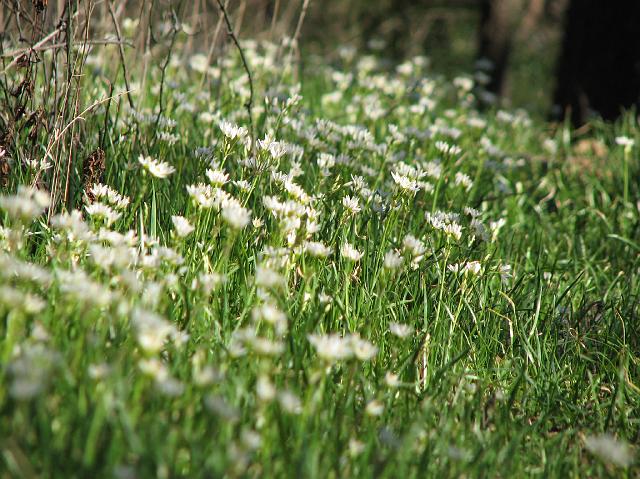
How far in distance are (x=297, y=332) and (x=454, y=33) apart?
13464 mm

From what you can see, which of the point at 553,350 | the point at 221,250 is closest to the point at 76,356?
the point at 221,250

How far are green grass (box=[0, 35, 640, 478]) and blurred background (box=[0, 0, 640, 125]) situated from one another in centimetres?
48

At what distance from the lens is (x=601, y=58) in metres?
5.91

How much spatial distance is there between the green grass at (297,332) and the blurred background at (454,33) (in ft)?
1.57

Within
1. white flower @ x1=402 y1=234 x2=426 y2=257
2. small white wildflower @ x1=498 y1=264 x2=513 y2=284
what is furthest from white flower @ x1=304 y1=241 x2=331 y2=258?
small white wildflower @ x1=498 y1=264 x2=513 y2=284

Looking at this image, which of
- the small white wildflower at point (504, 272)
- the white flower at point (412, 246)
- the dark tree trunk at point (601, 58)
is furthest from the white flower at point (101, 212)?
the dark tree trunk at point (601, 58)

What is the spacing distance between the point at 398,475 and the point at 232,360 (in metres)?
0.48

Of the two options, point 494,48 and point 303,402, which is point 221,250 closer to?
point 303,402

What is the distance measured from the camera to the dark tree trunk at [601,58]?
5.78 m

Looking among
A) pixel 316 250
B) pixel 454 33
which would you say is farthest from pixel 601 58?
pixel 454 33

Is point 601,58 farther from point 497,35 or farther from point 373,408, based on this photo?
point 373,408

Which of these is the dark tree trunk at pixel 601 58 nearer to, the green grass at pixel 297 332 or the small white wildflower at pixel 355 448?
the green grass at pixel 297 332

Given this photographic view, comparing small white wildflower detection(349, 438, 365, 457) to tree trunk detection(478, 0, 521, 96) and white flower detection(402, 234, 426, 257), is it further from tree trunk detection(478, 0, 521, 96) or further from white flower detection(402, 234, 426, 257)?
tree trunk detection(478, 0, 521, 96)

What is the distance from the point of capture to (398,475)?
57.6 inches
